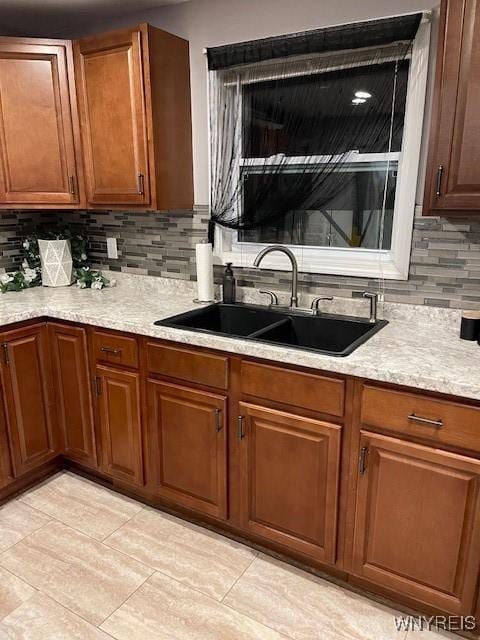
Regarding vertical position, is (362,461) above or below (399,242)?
below

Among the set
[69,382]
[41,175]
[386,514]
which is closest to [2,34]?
[41,175]

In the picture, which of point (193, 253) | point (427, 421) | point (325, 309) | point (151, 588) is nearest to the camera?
point (427, 421)

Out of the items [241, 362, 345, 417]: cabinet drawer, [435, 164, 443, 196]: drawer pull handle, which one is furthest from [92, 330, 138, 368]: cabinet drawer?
[435, 164, 443, 196]: drawer pull handle

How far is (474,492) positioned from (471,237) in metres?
0.96

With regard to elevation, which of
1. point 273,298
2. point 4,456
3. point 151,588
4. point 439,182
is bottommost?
point 151,588

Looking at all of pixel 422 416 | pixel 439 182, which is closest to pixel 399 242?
pixel 439 182

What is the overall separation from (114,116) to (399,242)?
1.45 m

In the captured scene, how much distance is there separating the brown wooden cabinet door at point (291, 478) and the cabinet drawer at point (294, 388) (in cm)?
6

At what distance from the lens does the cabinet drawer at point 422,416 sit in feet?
4.74

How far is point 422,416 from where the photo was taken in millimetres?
1510

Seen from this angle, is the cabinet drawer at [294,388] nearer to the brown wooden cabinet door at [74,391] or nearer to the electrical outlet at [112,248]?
the brown wooden cabinet door at [74,391]

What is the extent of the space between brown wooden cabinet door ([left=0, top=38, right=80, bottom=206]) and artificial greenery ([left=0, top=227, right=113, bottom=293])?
0.35 metres

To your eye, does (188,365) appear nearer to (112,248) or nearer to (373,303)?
(373,303)

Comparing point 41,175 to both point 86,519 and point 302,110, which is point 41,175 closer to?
point 302,110
